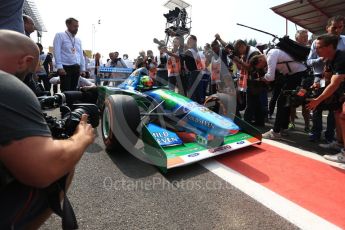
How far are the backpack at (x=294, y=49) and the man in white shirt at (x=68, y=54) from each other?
11.2 feet

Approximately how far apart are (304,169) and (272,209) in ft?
3.47

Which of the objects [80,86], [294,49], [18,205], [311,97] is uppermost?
[294,49]

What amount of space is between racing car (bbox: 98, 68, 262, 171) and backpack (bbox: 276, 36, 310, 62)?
3.89ft

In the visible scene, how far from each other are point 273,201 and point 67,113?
1.73 metres

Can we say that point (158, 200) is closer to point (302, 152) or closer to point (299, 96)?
point (302, 152)

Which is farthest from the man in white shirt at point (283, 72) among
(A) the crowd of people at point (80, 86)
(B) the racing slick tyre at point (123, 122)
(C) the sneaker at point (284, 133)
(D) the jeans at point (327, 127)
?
(B) the racing slick tyre at point (123, 122)

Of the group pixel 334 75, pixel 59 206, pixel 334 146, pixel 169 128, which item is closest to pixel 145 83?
pixel 169 128

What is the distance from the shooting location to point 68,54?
4855 millimetres

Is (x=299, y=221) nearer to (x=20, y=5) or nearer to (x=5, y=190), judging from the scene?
(x=5, y=190)

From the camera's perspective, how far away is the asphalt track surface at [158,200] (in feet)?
6.38

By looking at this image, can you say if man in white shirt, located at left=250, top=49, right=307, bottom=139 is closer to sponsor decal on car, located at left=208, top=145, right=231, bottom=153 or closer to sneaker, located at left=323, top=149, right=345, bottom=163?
sneaker, located at left=323, top=149, right=345, bottom=163

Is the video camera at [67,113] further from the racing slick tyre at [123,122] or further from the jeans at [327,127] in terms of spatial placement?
the jeans at [327,127]

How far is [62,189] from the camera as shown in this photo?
1210mm

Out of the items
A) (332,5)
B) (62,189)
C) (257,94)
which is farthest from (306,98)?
(332,5)
